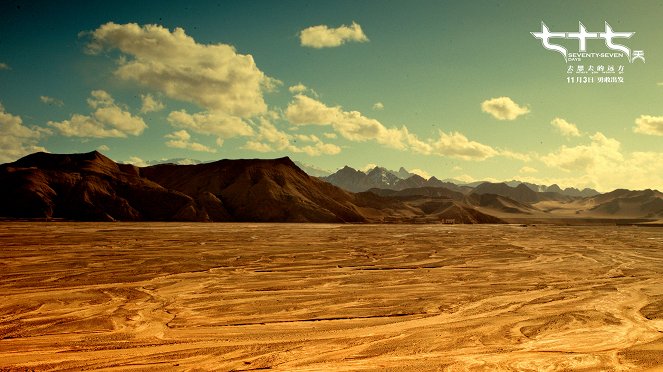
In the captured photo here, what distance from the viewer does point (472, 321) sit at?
955 cm

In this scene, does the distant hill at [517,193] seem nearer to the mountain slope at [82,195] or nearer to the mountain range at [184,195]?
the mountain range at [184,195]

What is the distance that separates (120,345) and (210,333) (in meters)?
1.57

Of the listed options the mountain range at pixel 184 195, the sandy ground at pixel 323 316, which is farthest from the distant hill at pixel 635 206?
the sandy ground at pixel 323 316

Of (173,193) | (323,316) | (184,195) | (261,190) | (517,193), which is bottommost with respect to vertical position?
(323,316)

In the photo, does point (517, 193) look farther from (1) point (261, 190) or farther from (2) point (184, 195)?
(2) point (184, 195)

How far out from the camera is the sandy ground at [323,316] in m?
7.01

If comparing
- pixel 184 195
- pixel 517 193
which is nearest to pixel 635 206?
pixel 517 193

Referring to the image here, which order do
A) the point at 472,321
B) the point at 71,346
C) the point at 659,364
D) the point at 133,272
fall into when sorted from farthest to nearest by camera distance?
the point at 133,272, the point at 472,321, the point at 71,346, the point at 659,364

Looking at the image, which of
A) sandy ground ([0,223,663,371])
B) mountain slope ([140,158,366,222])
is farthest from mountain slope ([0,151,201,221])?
sandy ground ([0,223,663,371])

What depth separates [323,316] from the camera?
32.2ft

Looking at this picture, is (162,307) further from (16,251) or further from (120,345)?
(16,251)

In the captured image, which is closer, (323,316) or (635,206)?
(323,316)

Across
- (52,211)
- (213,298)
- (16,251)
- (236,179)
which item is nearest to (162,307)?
(213,298)

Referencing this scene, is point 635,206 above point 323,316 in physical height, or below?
below
